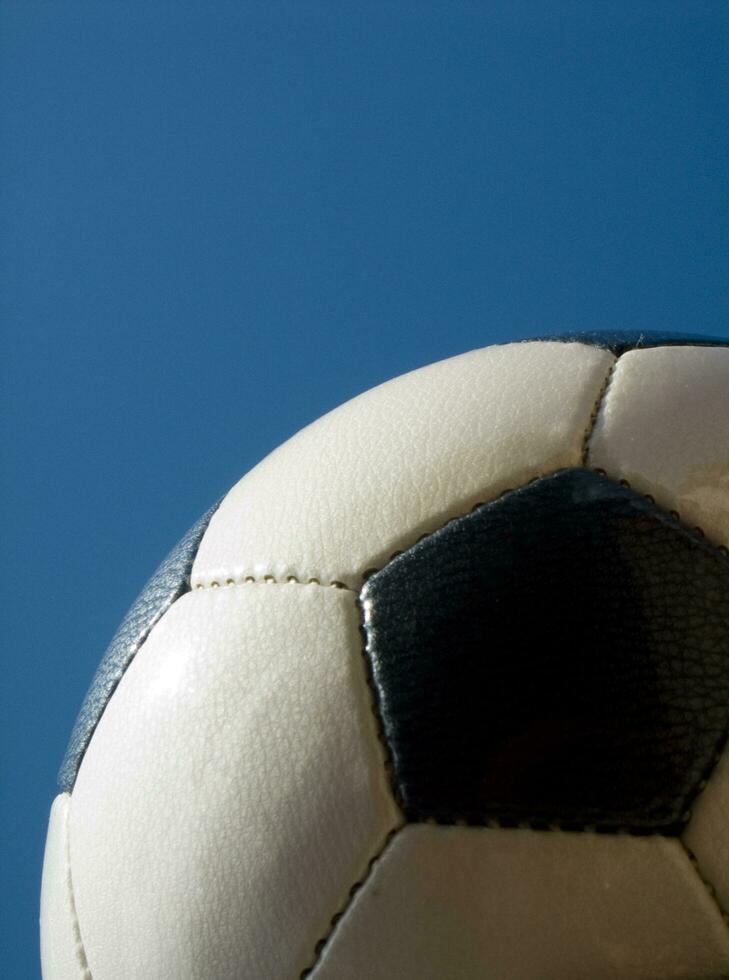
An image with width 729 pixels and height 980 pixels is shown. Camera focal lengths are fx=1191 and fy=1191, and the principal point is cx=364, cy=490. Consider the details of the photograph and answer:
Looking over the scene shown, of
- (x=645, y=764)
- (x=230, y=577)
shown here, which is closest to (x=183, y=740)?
(x=230, y=577)

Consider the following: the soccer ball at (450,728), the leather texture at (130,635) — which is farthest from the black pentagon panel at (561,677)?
the leather texture at (130,635)

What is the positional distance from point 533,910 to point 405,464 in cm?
21

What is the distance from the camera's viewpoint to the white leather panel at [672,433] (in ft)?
1.74

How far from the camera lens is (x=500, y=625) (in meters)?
0.49

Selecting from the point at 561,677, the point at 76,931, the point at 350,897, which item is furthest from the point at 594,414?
the point at 76,931

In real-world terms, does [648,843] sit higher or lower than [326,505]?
lower

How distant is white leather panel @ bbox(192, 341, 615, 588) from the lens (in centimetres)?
54

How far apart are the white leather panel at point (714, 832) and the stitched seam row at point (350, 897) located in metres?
0.12

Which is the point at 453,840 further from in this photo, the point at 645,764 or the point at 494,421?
the point at 494,421

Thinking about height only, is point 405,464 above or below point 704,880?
above

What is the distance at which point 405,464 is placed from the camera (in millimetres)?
562

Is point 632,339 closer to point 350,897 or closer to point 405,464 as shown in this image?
point 405,464

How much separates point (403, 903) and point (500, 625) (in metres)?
0.12

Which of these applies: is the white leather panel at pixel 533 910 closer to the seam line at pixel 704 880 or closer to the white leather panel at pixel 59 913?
the seam line at pixel 704 880
